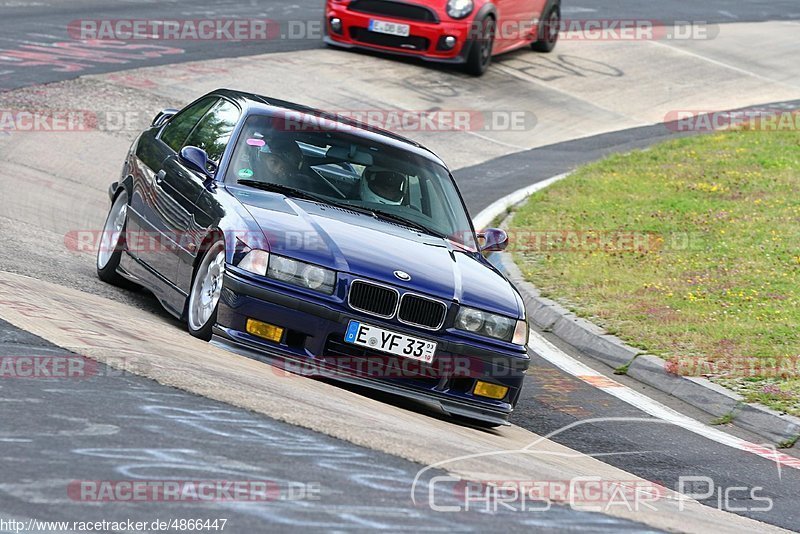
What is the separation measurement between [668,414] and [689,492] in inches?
70.8

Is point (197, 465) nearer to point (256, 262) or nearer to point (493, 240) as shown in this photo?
point (256, 262)

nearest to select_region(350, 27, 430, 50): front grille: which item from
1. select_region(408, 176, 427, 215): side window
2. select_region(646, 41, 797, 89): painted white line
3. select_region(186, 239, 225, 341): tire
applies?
select_region(646, 41, 797, 89): painted white line

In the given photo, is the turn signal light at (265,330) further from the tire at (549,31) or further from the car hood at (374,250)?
the tire at (549,31)

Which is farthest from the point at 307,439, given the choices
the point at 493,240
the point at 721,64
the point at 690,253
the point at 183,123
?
the point at 721,64

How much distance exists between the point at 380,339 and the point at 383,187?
169 centimetres

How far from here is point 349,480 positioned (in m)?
4.97

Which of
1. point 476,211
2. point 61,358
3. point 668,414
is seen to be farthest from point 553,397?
point 476,211

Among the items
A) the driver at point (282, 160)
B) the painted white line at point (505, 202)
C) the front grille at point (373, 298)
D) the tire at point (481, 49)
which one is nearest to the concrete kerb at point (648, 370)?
the painted white line at point (505, 202)

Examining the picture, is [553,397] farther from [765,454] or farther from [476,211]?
[476,211]

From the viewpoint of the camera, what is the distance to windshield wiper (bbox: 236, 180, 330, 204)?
8.15 m

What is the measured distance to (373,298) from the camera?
716 cm

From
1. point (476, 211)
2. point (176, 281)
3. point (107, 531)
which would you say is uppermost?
point (107, 531)

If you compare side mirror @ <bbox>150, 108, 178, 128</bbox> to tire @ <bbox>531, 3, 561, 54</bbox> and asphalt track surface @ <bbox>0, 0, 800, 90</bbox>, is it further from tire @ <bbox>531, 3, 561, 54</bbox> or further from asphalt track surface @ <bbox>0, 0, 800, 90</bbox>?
tire @ <bbox>531, 3, 561, 54</bbox>

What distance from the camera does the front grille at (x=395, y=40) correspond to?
66.6ft
